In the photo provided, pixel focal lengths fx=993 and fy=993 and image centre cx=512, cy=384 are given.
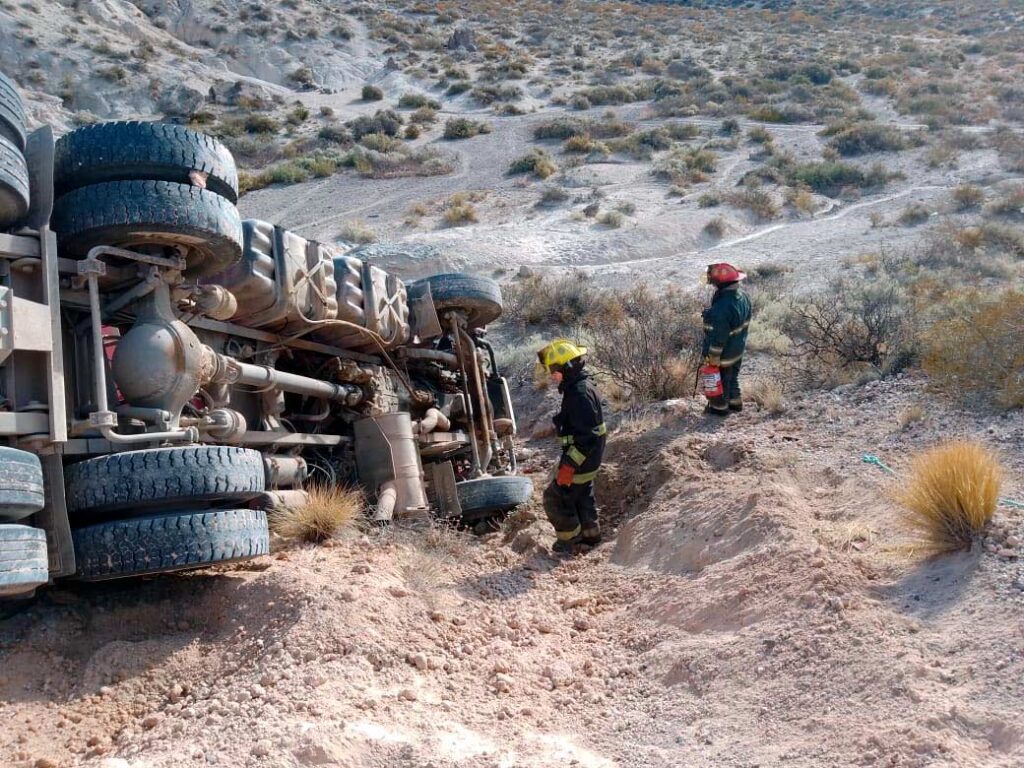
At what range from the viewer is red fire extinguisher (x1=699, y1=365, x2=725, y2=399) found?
10477 millimetres

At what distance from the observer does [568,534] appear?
779cm

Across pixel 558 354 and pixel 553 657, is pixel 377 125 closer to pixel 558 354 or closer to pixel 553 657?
pixel 558 354

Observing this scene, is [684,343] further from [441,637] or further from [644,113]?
[644,113]

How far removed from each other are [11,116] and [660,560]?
4838mm

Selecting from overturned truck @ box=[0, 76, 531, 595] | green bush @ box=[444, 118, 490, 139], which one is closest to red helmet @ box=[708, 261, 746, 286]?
overturned truck @ box=[0, 76, 531, 595]

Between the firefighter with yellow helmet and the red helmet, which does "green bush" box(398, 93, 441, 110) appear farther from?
the firefighter with yellow helmet

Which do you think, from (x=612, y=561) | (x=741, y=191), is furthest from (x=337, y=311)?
(x=741, y=191)

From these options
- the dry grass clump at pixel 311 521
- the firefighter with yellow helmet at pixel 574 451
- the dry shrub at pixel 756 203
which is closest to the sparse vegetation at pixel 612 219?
the dry shrub at pixel 756 203

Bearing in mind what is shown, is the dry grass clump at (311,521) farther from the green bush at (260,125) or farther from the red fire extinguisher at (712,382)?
the green bush at (260,125)

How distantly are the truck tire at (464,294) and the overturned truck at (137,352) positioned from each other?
2.39 metres

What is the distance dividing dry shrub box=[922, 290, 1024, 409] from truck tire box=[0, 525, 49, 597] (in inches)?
301

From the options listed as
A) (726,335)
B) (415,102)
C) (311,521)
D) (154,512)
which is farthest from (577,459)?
(415,102)

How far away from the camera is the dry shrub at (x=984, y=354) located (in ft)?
29.1

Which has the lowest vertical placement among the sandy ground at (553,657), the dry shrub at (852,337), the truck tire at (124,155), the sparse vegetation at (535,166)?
the sandy ground at (553,657)
